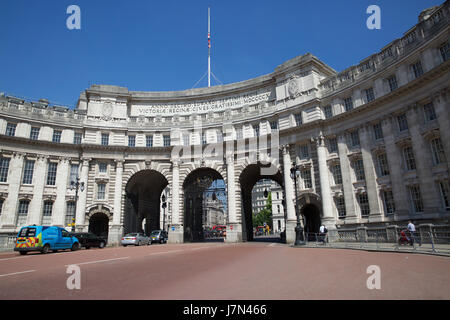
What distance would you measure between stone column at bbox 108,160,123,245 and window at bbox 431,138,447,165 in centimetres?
3347

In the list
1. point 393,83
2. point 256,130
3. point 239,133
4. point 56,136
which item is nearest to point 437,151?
point 393,83

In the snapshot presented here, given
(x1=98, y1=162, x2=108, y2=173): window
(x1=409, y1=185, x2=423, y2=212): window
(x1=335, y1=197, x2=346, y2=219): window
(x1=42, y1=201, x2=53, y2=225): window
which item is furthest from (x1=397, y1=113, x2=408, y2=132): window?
(x1=42, y1=201, x2=53, y2=225): window

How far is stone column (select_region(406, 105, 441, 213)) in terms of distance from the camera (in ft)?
74.6

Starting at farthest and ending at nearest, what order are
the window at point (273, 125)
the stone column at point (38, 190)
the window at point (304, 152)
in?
the window at point (273, 125), the stone column at point (38, 190), the window at point (304, 152)

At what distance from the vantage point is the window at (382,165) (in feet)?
88.6

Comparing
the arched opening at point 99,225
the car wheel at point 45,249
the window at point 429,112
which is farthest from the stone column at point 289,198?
the arched opening at point 99,225

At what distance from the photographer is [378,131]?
28.1 meters

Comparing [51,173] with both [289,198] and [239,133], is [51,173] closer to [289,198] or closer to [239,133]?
[239,133]

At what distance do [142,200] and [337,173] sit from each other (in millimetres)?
27743

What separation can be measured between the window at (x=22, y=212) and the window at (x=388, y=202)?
3814cm

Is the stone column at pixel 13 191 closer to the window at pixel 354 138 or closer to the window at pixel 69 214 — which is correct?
the window at pixel 69 214

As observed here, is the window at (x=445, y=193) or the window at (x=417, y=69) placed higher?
the window at (x=417, y=69)

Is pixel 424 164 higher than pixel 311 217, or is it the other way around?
pixel 424 164

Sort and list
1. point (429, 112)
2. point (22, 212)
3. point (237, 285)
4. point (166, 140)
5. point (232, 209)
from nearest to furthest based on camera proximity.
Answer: point (237, 285) < point (429, 112) < point (22, 212) < point (232, 209) < point (166, 140)
